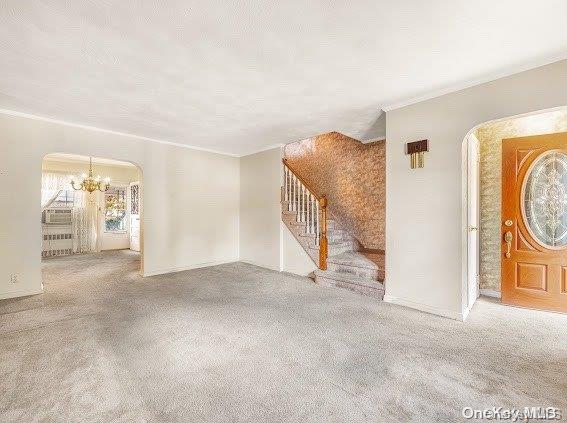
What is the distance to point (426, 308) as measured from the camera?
326cm

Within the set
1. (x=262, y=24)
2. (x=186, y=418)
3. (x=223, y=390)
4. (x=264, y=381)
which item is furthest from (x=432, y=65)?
(x=186, y=418)

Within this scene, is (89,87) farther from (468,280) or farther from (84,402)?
(468,280)

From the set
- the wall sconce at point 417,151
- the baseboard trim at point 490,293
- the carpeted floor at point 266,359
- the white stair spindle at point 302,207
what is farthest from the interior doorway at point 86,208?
the baseboard trim at point 490,293

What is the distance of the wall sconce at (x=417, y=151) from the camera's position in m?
3.27

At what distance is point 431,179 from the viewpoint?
128 inches

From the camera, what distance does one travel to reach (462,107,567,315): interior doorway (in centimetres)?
326

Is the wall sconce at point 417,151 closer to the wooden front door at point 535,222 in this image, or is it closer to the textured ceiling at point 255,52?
the textured ceiling at point 255,52

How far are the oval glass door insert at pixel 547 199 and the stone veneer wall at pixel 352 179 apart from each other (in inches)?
94.8

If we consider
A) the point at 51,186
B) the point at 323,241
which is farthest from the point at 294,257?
the point at 51,186

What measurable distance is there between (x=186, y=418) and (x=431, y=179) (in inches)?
133

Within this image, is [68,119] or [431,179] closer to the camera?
[431,179]

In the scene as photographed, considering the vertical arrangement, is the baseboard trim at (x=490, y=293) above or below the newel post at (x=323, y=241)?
below

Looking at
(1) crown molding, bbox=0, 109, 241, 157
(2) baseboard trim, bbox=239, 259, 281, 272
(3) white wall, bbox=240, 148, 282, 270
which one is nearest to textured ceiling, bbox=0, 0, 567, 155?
(1) crown molding, bbox=0, 109, 241, 157

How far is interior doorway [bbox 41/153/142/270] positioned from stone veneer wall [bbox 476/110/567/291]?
7.60 m
